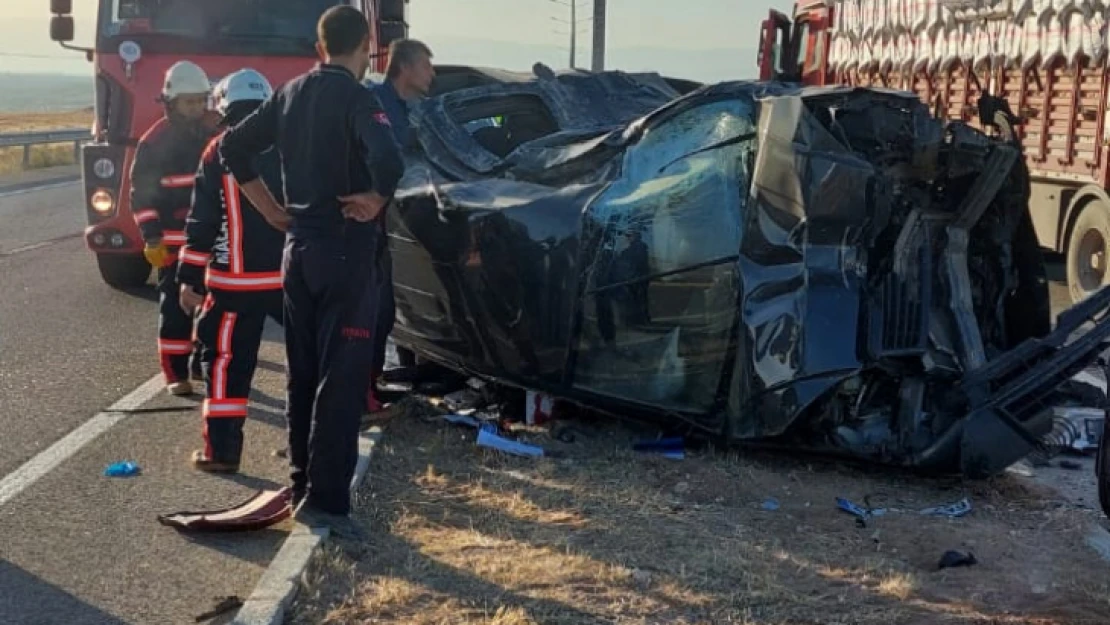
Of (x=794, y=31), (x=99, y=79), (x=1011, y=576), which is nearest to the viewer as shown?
(x=1011, y=576)

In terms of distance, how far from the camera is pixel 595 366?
18.9 ft

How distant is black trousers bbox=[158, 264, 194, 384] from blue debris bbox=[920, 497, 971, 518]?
387 centimetres

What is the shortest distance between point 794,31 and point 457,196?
14.5m

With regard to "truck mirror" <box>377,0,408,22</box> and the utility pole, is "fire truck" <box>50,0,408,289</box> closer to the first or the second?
"truck mirror" <box>377,0,408,22</box>

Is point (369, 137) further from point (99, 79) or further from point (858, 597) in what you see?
point (99, 79)

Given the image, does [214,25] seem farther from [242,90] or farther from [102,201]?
[242,90]

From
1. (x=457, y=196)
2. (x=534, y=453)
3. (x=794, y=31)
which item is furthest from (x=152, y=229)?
(x=794, y=31)

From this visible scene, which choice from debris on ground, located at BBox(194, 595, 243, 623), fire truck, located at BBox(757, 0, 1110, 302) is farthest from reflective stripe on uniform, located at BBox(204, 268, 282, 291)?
fire truck, located at BBox(757, 0, 1110, 302)

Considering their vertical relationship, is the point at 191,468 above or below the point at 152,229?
below

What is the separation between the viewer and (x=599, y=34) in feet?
111

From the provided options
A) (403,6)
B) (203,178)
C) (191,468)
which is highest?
(403,6)

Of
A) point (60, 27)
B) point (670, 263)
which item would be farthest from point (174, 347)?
point (60, 27)

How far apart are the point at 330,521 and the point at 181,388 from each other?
2642 millimetres

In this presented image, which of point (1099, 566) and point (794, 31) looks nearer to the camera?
point (1099, 566)
